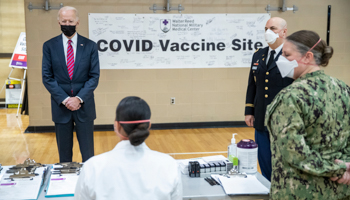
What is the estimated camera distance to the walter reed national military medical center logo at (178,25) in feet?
19.7

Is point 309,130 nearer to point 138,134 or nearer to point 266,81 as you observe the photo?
point 138,134

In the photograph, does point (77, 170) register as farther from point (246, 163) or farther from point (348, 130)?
point (348, 130)

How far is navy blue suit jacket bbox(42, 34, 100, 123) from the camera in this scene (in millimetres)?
3023

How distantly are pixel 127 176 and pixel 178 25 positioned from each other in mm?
5027

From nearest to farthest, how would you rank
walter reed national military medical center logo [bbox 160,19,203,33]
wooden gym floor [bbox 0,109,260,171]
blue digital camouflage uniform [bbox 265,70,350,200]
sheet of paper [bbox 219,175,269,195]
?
blue digital camouflage uniform [bbox 265,70,350,200] < sheet of paper [bbox 219,175,269,195] < wooden gym floor [bbox 0,109,260,171] < walter reed national military medical center logo [bbox 160,19,203,33]

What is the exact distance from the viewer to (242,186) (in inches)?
74.9

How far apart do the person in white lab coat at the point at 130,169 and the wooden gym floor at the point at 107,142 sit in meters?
3.00

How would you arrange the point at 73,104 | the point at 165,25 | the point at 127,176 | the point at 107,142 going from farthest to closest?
1. the point at 165,25
2. the point at 107,142
3. the point at 73,104
4. the point at 127,176

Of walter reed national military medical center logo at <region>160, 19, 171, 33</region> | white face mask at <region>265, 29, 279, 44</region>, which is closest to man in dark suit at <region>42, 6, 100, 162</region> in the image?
white face mask at <region>265, 29, 279, 44</region>

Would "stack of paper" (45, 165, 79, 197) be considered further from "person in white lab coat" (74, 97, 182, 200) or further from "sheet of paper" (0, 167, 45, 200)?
"person in white lab coat" (74, 97, 182, 200)

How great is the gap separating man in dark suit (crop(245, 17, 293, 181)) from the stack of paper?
141 cm

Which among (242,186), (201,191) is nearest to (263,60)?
(242,186)

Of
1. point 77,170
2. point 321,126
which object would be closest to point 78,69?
point 77,170

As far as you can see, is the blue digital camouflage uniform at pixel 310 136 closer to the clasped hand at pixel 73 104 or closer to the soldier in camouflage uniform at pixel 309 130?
the soldier in camouflage uniform at pixel 309 130
